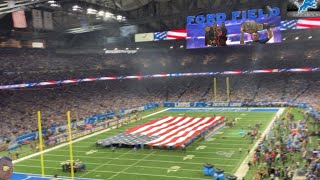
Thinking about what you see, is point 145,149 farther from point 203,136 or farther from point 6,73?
point 6,73

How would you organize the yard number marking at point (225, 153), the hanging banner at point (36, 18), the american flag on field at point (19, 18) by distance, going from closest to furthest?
the yard number marking at point (225, 153)
the american flag on field at point (19, 18)
the hanging banner at point (36, 18)

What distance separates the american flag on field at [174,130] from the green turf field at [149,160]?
104 centimetres

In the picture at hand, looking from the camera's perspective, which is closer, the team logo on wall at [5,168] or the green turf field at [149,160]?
the team logo on wall at [5,168]

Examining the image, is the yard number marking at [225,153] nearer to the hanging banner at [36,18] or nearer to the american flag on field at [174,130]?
the american flag on field at [174,130]

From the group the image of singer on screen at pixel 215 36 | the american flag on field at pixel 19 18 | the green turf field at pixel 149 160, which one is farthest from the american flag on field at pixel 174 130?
the american flag on field at pixel 19 18

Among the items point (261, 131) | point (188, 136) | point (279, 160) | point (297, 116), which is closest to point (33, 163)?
point (188, 136)

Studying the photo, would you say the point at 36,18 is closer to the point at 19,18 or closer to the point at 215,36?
the point at 19,18

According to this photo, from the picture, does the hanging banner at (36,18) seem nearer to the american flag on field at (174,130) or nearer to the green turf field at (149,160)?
the green turf field at (149,160)

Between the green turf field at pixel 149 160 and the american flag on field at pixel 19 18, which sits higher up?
the american flag on field at pixel 19 18

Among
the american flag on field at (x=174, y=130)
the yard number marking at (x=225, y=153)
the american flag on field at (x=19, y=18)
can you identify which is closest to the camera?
the yard number marking at (x=225, y=153)

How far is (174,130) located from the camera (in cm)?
3666

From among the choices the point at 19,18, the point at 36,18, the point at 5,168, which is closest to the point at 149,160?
the point at 5,168

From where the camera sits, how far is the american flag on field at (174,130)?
32219 mm

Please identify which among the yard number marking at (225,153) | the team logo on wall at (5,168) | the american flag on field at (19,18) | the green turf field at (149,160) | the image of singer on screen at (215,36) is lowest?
the yard number marking at (225,153)
